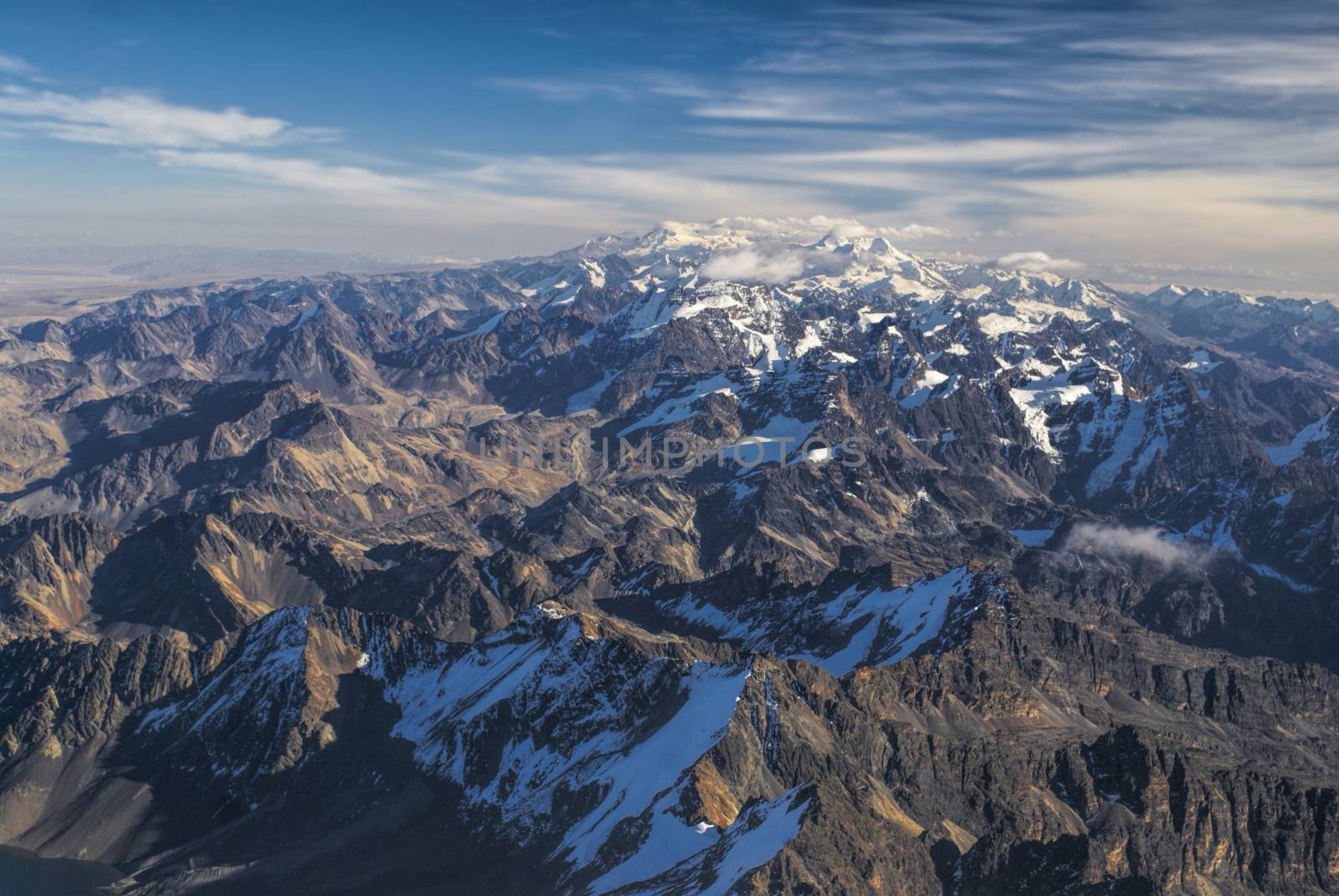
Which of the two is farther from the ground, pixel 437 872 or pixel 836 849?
pixel 836 849

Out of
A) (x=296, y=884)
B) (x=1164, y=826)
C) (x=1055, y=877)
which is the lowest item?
(x=296, y=884)

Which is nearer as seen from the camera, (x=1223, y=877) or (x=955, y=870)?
(x=955, y=870)

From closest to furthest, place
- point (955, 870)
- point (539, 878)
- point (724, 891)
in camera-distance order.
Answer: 1. point (724, 891)
2. point (955, 870)
3. point (539, 878)

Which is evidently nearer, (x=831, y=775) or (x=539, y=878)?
(x=831, y=775)

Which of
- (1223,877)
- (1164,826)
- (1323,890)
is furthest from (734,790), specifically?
(1323,890)

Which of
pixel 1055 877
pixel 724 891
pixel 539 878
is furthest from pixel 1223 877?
pixel 539 878

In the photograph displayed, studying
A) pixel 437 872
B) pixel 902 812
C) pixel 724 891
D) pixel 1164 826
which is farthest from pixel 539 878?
pixel 1164 826

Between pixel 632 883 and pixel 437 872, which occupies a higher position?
pixel 632 883

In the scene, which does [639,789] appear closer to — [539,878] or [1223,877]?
[539,878]

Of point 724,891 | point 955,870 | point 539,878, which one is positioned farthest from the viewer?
point 539,878
